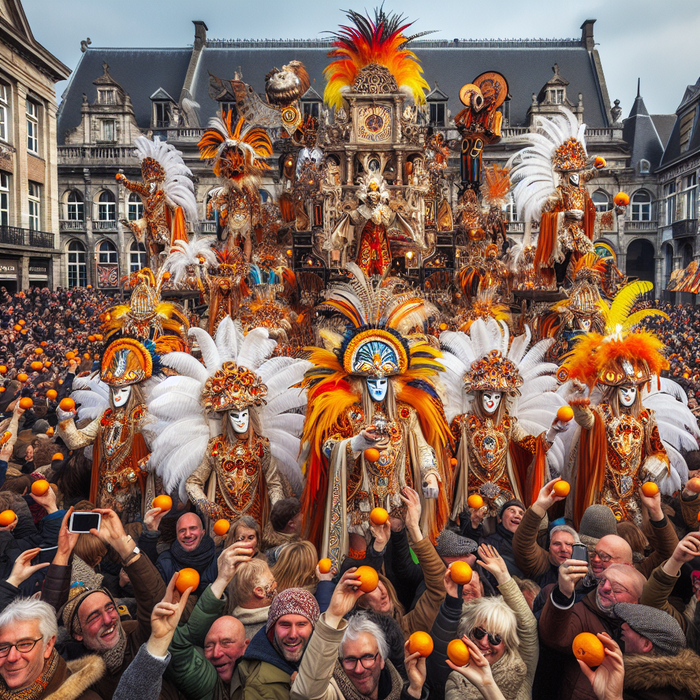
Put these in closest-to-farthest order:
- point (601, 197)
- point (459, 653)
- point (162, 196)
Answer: point (459, 653) → point (162, 196) → point (601, 197)

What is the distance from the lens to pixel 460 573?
258 centimetres

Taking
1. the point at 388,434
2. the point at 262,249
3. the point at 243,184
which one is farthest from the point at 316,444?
the point at 262,249

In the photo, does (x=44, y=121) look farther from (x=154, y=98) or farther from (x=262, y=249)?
(x=262, y=249)

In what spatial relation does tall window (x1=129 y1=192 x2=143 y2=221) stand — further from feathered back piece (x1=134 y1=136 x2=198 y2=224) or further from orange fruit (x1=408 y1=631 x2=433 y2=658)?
orange fruit (x1=408 y1=631 x2=433 y2=658)

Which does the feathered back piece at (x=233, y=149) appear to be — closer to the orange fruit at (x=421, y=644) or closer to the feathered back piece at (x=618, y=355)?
the feathered back piece at (x=618, y=355)

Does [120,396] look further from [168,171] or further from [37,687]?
[168,171]

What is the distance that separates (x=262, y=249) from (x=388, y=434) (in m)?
8.62

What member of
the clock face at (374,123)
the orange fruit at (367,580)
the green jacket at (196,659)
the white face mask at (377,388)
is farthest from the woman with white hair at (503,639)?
the clock face at (374,123)

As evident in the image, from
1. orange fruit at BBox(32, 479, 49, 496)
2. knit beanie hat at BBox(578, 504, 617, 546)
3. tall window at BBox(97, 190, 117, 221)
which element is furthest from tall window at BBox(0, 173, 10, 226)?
knit beanie hat at BBox(578, 504, 617, 546)

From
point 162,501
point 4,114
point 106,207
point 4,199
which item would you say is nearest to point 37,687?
point 162,501

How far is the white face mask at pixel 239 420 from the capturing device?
527cm

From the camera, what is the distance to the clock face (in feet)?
37.0

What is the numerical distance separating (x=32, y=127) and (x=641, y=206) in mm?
30874

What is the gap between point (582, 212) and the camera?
9.86 meters
